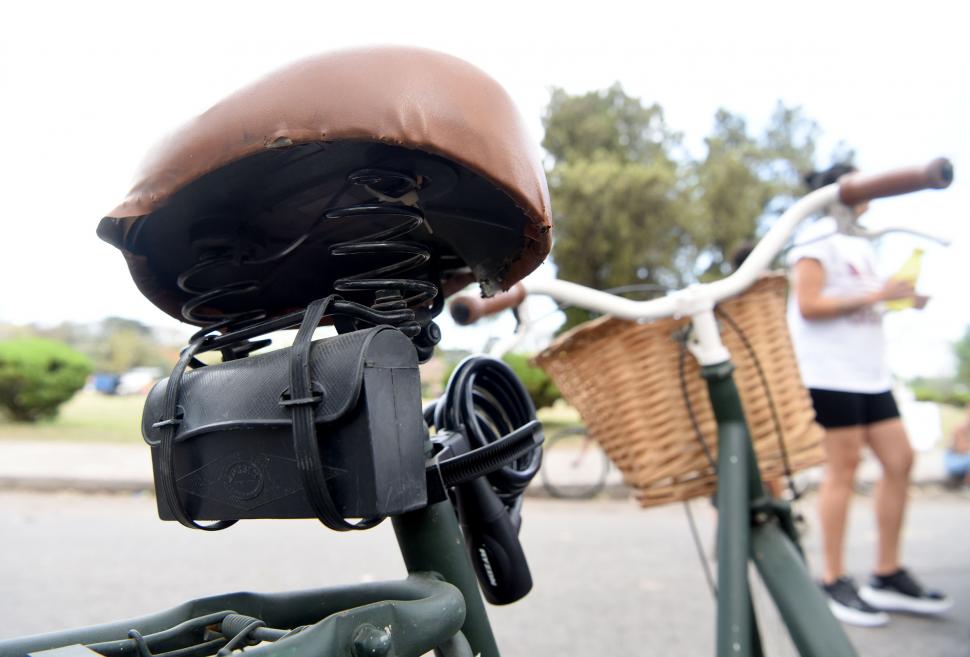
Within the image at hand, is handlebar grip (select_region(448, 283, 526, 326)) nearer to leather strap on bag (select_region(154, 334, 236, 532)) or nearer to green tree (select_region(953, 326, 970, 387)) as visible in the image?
leather strap on bag (select_region(154, 334, 236, 532))

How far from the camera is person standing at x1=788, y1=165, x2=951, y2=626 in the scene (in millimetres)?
2812

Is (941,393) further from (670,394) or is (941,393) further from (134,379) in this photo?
(134,379)

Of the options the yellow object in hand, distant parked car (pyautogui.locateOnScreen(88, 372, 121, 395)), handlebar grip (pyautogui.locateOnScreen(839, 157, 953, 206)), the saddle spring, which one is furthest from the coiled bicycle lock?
distant parked car (pyautogui.locateOnScreen(88, 372, 121, 395))

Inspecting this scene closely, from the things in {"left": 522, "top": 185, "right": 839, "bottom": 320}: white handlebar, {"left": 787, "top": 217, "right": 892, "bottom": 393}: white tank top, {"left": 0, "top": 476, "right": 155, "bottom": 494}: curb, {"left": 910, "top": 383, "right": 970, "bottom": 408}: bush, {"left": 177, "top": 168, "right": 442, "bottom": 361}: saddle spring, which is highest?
{"left": 177, "top": 168, "right": 442, "bottom": 361}: saddle spring

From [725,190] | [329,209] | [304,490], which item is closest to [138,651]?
[304,490]

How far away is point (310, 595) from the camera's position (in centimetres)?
86

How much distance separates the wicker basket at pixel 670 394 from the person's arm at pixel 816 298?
3.85 feet

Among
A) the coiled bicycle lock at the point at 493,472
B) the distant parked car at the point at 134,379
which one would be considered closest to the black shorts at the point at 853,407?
the coiled bicycle lock at the point at 493,472

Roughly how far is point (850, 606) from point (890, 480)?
0.52 meters

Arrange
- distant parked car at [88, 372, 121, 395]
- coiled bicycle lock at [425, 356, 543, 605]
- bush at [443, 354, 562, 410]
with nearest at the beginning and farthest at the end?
coiled bicycle lock at [425, 356, 543, 605] < bush at [443, 354, 562, 410] < distant parked car at [88, 372, 121, 395]

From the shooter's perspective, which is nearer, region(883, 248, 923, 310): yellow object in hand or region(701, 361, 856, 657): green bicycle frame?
region(701, 361, 856, 657): green bicycle frame

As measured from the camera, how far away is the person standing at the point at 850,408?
2812 mm

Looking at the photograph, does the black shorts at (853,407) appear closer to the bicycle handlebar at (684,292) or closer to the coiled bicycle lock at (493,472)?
the bicycle handlebar at (684,292)

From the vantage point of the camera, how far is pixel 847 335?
286 centimetres
